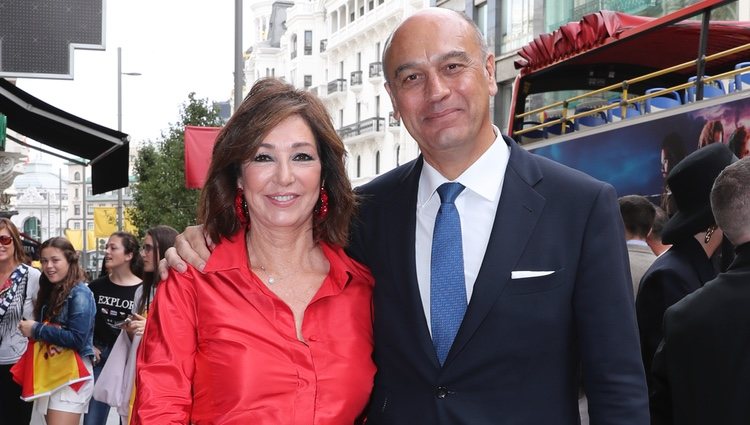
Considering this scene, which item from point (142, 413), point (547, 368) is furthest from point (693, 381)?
point (142, 413)

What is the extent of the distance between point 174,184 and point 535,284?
25704 millimetres

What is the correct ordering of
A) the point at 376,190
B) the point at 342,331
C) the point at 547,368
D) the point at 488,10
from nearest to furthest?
the point at 547,368 → the point at 342,331 → the point at 376,190 → the point at 488,10

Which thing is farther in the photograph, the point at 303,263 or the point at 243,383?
the point at 303,263

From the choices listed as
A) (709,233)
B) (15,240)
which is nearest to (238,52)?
(15,240)

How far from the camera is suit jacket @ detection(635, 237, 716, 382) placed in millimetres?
4160

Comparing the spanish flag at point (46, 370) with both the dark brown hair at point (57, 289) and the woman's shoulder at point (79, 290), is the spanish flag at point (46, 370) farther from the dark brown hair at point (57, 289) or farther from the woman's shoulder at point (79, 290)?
the woman's shoulder at point (79, 290)

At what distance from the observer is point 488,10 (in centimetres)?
2841

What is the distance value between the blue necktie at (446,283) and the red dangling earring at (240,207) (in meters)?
0.79

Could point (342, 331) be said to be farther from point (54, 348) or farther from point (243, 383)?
point (54, 348)

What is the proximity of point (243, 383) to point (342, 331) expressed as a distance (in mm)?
427

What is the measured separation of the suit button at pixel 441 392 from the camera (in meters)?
2.69

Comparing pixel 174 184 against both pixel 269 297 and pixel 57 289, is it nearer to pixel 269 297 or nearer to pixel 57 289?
pixel 57 289

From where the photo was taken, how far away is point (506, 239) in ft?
8.92

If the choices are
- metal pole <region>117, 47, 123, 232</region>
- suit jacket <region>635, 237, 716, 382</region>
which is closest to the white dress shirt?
suit jacket <region>635, 237, 716, 382</region>
